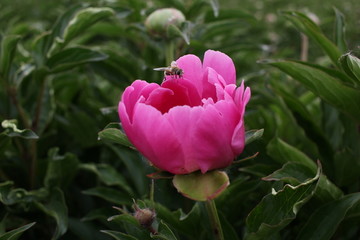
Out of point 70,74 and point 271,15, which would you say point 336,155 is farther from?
point 271,15

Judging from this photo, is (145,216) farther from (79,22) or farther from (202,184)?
(79,22)

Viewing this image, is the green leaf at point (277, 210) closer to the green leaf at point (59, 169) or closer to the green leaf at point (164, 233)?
the green leaf at point (164, 233)

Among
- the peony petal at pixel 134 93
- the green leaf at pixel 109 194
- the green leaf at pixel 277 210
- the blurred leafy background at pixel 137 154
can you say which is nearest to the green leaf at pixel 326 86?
the blurred leafy background at pixel 137 154

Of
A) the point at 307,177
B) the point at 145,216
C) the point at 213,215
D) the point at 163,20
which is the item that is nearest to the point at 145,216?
the point at 145,216

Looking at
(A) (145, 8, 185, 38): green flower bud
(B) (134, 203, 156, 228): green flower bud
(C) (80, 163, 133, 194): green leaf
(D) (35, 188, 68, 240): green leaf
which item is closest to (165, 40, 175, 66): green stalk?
(A) (145, 8, 185, 38): green flower bud

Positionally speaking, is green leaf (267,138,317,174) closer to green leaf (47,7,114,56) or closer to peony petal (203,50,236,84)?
peony petal (203,50,236,84)

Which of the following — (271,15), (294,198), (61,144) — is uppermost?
(294,198)

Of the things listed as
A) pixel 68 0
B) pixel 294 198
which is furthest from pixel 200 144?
pixel 68 0
